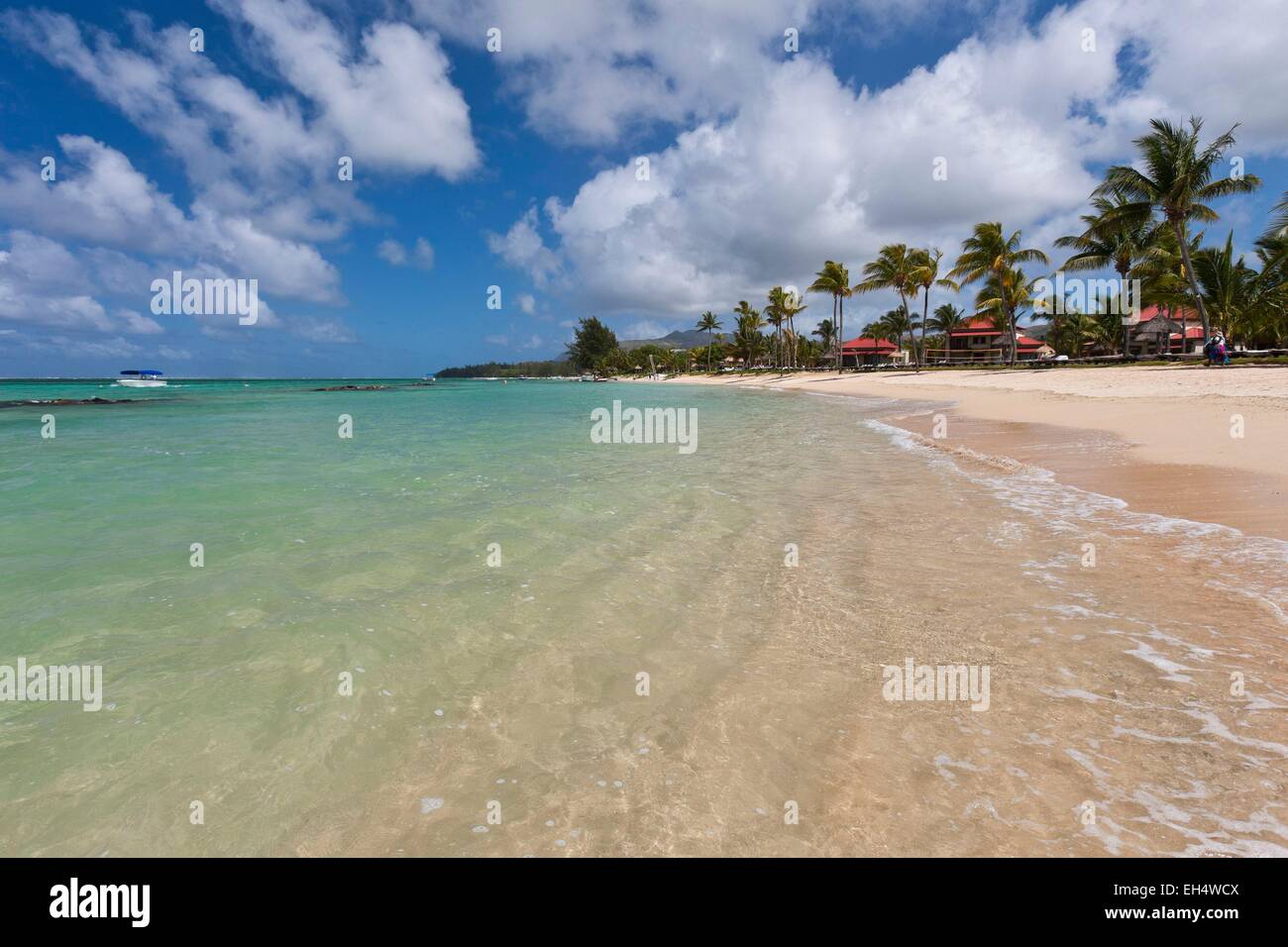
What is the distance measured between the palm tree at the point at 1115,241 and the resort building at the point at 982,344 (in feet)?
113

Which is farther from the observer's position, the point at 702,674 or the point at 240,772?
the point at 702,674

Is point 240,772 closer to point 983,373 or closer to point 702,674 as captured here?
point 702,674

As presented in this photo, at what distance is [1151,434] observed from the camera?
14258 mm

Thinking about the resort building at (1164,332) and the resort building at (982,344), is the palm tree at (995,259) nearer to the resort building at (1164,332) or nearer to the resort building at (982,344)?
the resort building at (1164,332)

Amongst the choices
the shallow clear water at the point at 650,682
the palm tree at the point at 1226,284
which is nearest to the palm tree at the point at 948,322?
the palm tree at the point at 1226,284

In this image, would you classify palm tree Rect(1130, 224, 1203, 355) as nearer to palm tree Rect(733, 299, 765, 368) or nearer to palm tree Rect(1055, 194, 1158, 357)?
palm tree Rect(1055, 194, 1158, 357)

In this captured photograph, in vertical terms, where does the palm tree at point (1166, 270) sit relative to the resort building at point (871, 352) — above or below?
below

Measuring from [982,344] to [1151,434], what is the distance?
82.1m

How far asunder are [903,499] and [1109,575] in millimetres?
3761

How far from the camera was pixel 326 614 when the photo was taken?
5.41 meters

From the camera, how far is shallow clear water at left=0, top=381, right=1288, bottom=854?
9.07ft

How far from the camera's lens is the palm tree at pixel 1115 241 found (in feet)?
121

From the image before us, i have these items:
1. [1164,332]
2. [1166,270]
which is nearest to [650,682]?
[1166,270]
